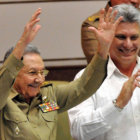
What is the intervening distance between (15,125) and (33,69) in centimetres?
23

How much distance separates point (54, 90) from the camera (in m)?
2.14

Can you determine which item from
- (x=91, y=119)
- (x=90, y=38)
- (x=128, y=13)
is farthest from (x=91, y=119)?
(x=90, y=38)

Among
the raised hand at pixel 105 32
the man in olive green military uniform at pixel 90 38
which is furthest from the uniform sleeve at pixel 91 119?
the man in olive green military uniform at pixel 90 38

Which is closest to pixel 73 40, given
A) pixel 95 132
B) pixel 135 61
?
pixel 135 61

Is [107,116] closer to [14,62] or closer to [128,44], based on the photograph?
[128,44]

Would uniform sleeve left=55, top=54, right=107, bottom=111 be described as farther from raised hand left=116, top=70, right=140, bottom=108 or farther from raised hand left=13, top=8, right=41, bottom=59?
raised hand left=13, top=8, right=41, bottom=59

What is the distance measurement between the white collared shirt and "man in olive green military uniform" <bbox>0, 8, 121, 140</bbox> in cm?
6

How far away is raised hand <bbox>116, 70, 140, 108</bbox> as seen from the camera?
6.48ft

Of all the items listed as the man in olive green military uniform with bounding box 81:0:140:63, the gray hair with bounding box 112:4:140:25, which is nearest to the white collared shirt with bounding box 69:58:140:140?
the gray hair with bounding box 112:4:140:25

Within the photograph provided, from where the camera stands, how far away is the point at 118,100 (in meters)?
2.01

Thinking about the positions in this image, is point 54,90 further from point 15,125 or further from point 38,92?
point 15,125

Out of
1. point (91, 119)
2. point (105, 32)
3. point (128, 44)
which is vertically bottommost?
point (91, 119)

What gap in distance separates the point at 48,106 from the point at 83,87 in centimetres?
16

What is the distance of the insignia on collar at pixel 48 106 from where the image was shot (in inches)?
81.6
